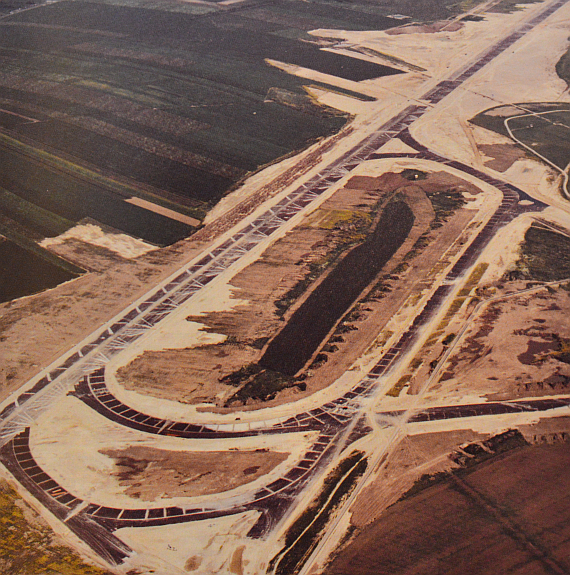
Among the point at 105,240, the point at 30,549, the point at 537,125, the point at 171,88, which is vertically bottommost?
the point at 30,549

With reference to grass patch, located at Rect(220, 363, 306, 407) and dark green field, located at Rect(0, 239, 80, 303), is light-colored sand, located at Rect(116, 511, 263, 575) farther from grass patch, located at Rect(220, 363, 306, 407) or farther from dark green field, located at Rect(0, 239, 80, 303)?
dark green field, located at Rect(0, 239, 80, 303)

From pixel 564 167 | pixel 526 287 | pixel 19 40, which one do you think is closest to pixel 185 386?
pixel 526 287

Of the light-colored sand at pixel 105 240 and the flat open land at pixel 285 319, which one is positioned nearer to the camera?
the flat open land at pixel 285 319

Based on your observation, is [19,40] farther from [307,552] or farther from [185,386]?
[307,552]

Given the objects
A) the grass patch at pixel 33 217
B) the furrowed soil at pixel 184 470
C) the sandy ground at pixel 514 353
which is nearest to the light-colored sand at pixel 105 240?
the grass patch at pixel 33 217

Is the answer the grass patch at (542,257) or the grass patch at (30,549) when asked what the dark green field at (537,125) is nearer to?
the grass patch at (542,257)

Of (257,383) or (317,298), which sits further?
(317,298)

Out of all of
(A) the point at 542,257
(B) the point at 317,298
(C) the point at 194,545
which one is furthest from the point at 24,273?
(A) the point at 542,257

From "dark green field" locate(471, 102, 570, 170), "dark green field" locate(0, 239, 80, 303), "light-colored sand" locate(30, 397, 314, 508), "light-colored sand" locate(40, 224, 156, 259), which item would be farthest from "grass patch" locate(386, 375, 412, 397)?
"dark green field" locate(471, 102, 570, 170)

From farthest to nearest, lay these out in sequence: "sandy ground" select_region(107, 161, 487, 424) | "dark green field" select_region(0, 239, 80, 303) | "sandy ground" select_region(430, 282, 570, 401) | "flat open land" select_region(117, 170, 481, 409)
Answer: "dark green field" select_region(0, 239, 80, 303) < "flat open land" select_region(117, 170, 481, 409) < "sandy ground" select_region(107, 161, 487, 424) < "sandy ground" select_region(430, 282, 570, 401)

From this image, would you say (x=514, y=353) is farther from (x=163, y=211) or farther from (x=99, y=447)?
(x=163, y=211)

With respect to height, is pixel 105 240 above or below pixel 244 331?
above
